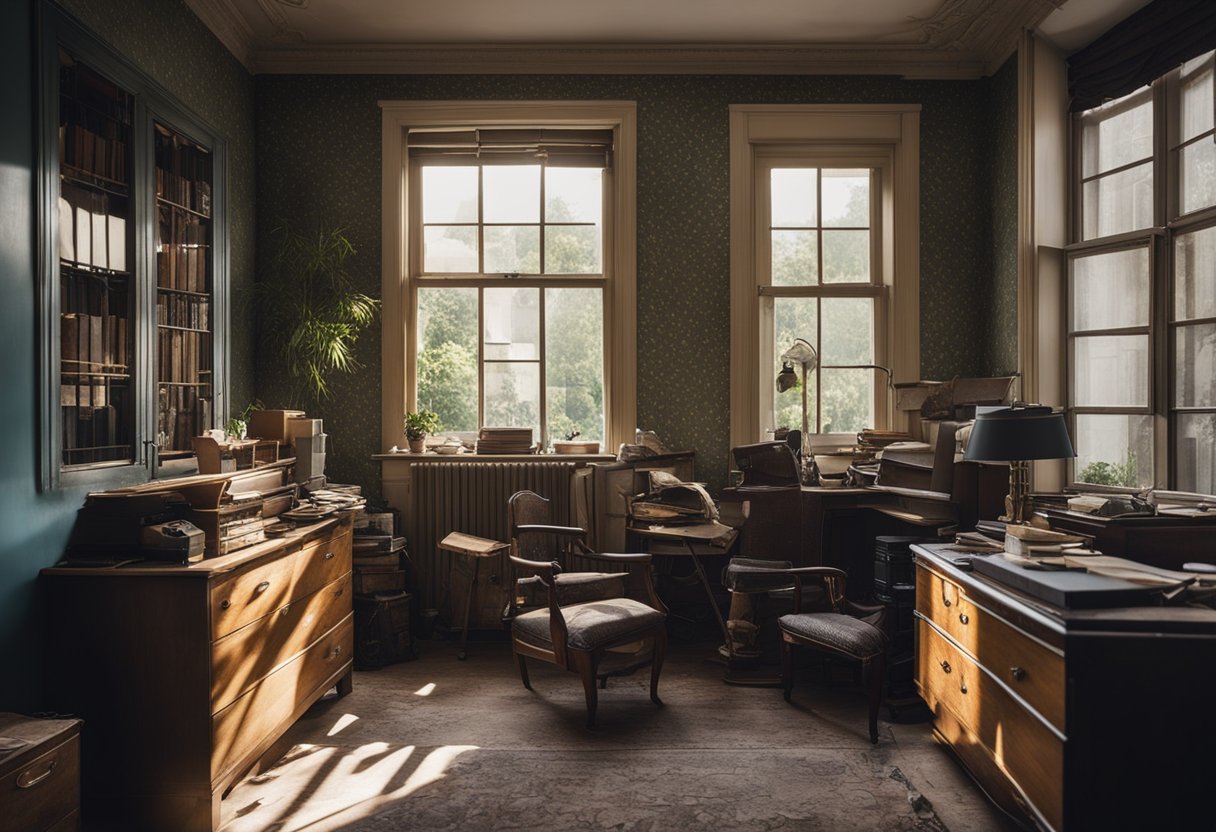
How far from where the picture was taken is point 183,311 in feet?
13.7

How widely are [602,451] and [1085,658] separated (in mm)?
3673

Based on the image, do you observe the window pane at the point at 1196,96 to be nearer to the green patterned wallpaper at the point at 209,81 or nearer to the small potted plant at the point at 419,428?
the small potted plant at the point at 419,428

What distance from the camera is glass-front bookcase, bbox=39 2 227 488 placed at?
3.03 meters

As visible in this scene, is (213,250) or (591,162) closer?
(213,250)

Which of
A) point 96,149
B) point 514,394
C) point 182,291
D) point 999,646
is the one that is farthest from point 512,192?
point 999,646

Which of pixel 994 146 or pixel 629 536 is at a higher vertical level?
pixel 994 146

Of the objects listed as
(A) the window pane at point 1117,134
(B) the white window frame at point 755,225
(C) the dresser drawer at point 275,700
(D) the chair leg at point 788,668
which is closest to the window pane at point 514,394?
(B) the white window frame at point 755,225

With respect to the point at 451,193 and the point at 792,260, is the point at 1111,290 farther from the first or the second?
the point at 451,193

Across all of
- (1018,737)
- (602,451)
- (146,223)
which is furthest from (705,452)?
(146,223)

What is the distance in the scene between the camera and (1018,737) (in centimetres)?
254

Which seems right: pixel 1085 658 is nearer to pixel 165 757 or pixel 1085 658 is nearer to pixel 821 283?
pixel 165 757

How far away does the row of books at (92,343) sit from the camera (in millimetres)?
3180

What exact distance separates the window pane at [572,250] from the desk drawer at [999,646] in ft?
10.5

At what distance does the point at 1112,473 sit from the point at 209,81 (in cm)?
580
